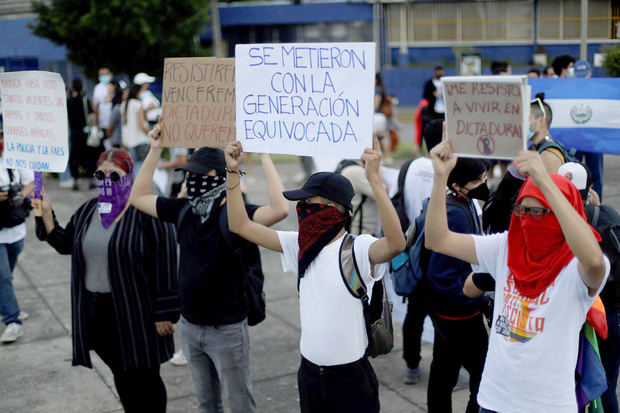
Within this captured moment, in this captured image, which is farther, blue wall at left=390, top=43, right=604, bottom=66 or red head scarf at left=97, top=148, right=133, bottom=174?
blue wall at left=390, top=43, right=604, bottom=66

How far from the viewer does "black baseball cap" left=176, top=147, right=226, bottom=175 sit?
423cm

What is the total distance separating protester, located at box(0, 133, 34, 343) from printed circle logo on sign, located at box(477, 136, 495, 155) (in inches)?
183

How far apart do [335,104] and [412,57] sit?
3457 cm

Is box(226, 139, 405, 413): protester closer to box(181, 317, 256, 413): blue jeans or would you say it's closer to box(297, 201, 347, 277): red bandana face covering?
box(297, 201, 347, 277): red bandana face covering

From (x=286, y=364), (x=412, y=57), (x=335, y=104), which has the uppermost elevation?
(x=412, y=57)

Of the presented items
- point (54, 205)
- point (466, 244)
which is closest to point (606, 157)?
point (466, 244)

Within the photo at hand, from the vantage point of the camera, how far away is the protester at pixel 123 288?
4.44 meters

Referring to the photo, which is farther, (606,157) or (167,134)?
(606,157)

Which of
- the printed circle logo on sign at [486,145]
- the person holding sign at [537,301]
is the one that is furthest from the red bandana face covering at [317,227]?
→ the printed circle logo on sign at [486,145]

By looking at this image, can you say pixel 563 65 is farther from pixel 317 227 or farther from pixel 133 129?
pixel 317 227

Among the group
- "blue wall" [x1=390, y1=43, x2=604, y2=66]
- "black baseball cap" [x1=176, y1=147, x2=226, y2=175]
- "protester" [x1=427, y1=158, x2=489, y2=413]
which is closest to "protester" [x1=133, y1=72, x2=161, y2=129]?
"black baseball cap" [x1=176, y1=147, x2=226, y2=175]

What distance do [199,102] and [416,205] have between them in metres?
1.93

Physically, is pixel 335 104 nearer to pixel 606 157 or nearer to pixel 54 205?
pixel 606 157

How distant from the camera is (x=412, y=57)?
121 ft
